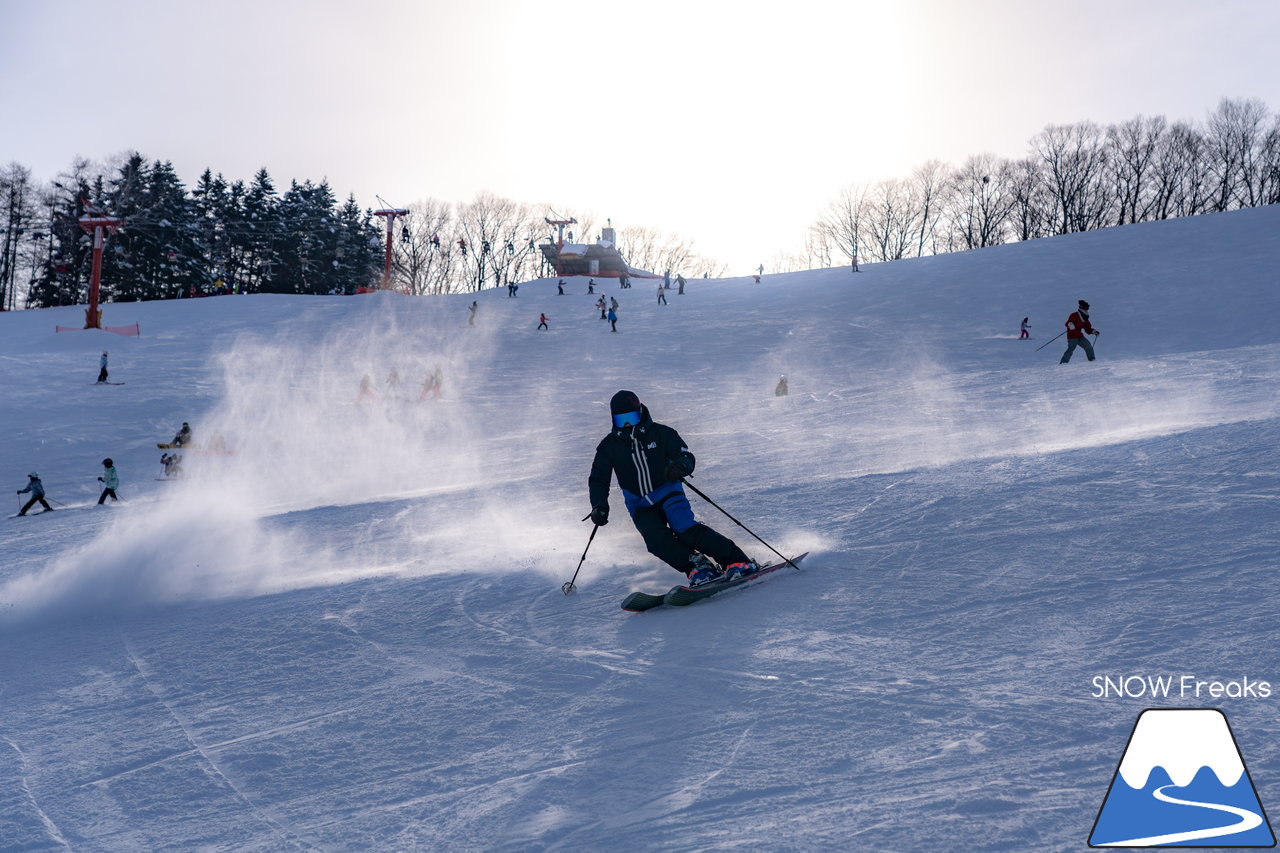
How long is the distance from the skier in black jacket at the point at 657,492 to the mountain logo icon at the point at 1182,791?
10.2ft

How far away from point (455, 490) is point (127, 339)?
30.5 meters

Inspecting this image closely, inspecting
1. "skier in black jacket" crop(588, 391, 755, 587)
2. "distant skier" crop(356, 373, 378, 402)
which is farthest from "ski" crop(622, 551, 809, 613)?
"distant skier" crop(356, 373, 378, 402)

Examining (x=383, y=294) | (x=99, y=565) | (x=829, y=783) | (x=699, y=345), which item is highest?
(x=383, y=294)

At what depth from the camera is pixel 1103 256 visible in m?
36.6

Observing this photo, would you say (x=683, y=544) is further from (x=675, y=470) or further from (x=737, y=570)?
(x=675, y=470)

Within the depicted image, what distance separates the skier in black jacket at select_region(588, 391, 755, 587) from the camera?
20.1ft

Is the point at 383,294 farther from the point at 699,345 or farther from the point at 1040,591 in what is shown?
the point at 1040,591

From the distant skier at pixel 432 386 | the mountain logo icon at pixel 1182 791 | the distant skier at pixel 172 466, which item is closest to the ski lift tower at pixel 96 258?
the distant skier at pixel 432 386

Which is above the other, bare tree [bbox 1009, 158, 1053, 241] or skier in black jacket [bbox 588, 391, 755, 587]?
bare tree [bbox 1009, 158, 1053, 241]

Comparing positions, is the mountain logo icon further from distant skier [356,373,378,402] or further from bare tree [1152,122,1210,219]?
bare tree [1152,122,1210,219]

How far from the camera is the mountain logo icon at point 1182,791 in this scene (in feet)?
8.60

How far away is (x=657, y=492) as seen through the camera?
622cm

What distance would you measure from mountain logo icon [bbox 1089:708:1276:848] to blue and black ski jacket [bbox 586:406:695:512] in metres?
3.46

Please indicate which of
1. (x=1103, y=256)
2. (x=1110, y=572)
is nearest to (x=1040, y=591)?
(x=1110, y=572)
